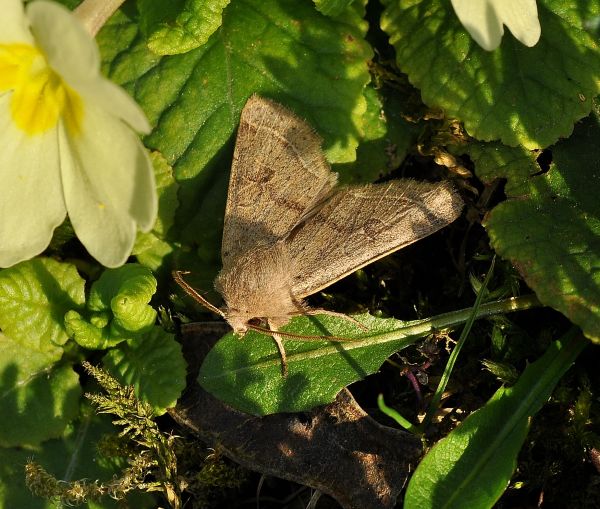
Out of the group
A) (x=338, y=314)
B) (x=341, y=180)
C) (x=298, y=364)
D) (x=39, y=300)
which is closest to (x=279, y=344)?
(x=298, y=364)

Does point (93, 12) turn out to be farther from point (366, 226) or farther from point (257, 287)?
point (366, 226)

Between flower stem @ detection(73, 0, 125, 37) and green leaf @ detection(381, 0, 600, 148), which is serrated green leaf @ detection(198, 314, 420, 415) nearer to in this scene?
green leaf @ detection(381, 0, 600, 148)

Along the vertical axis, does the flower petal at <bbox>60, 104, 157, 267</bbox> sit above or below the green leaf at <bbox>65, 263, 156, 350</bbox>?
above

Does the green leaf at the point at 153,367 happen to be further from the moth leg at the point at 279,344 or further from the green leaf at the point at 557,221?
the green leaf at the point at 557,221

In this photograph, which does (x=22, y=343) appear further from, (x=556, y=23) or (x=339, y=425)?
(x=556, y=23)

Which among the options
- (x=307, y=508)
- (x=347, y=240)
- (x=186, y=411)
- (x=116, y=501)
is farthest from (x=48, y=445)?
(x=347, y=240)

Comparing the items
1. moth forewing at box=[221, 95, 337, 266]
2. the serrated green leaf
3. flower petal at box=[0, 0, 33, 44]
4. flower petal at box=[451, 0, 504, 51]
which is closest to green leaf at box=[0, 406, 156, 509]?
the serrated green leaf
